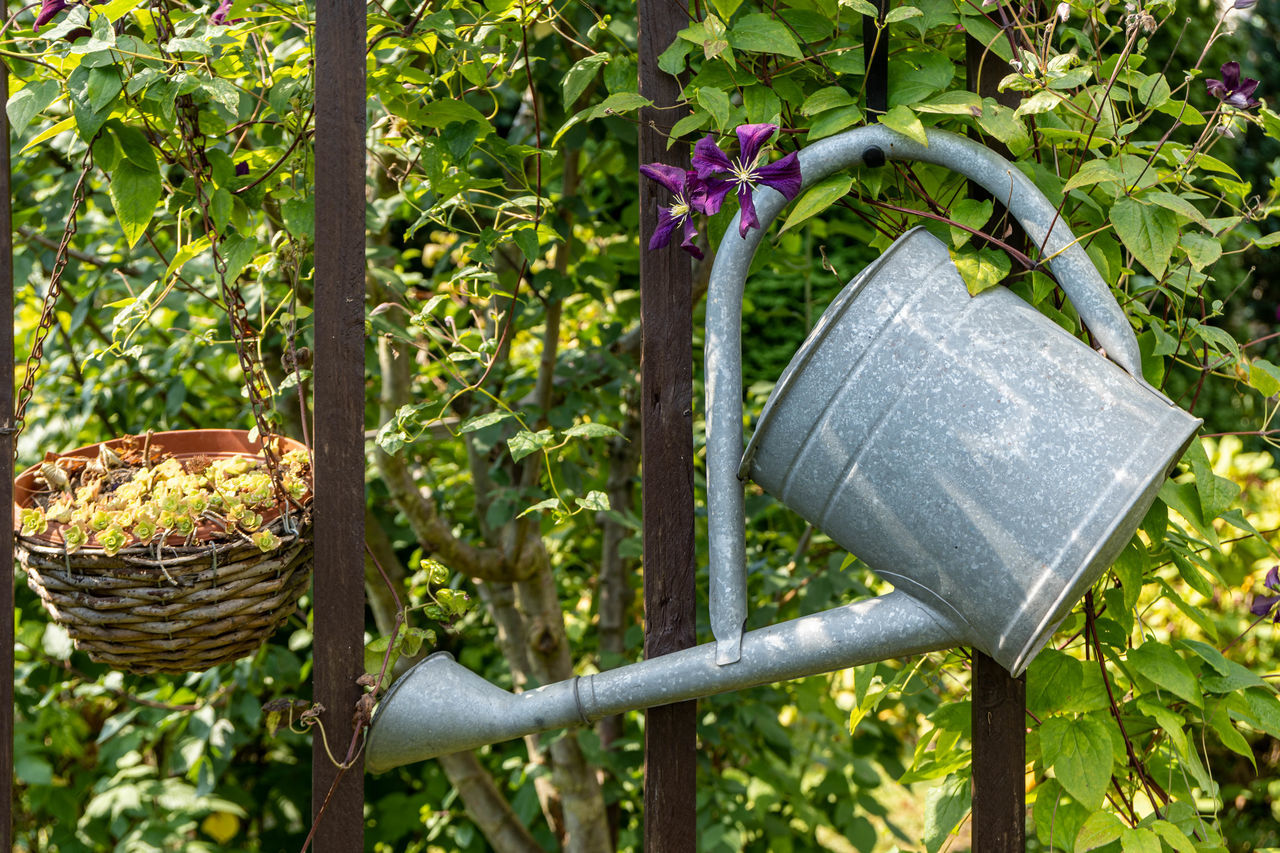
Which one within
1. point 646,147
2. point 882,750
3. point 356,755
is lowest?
point 882,750

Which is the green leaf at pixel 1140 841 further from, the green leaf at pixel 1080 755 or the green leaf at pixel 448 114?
the green leaf at pixel 448 114

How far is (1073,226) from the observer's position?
107 cm

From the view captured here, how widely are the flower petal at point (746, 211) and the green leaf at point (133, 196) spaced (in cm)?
60

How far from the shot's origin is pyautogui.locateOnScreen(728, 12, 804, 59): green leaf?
100 cm

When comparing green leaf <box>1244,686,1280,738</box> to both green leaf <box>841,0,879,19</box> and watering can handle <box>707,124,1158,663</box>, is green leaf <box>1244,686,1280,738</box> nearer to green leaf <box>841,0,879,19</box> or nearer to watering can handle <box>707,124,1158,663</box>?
watering can handle <box>707,124,1158,663</box>

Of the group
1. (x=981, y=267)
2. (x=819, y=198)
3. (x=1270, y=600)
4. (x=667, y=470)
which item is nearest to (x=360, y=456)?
(x=667, y=470)

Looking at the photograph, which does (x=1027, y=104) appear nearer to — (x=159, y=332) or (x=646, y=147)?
(x=646, y=147)

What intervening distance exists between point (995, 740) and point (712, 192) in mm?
622

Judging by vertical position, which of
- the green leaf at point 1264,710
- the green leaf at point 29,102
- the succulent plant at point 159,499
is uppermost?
the green leaf at point 29,102

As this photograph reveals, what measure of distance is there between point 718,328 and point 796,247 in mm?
1024

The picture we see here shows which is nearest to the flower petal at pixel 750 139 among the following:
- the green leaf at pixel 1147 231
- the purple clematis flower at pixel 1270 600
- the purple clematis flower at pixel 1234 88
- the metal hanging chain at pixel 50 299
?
the green leaf at pixel 1147 231

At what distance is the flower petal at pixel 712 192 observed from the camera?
979mm

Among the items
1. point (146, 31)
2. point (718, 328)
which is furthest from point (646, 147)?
point (146, 31)

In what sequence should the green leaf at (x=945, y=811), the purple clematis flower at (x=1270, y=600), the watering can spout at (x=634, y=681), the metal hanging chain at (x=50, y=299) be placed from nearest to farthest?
the watering can spout at (x=634, y=681) → the metal hanging chain at (x=50, y=299) → the green leaf at (x=945, y=811) → the purple clematis flower at (x=1270, y=600)
